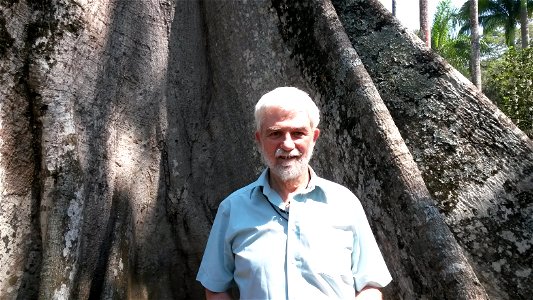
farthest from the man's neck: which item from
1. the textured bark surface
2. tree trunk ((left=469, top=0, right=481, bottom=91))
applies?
tree trunk ((left=469, top=0, right=481, bottom=91))

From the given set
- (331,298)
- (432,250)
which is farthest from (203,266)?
(432,250)

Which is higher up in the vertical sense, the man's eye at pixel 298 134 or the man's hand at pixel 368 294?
the man's eye at pixel 298 134

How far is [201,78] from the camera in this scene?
4.16 m

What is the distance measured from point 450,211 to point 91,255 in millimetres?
1914

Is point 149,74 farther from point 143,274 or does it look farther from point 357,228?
point 357,228

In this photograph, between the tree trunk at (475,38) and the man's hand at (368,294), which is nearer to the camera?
the man's hand at (368,294)

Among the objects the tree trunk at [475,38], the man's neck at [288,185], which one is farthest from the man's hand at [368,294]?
the tree trunk at [475,38]

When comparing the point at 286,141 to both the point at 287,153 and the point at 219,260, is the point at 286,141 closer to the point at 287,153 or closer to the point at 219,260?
the point at 287,153

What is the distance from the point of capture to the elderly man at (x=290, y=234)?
224cm

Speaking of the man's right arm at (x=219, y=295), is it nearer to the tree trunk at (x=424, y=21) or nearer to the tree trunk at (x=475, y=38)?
the tree trunk at (x=424, y=21)

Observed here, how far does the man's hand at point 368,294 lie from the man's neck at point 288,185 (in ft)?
1.40

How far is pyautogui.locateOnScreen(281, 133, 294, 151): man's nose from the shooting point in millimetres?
2304

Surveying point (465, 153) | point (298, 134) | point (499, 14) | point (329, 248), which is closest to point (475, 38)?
point (499, 14)

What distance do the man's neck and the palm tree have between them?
31535 mm
